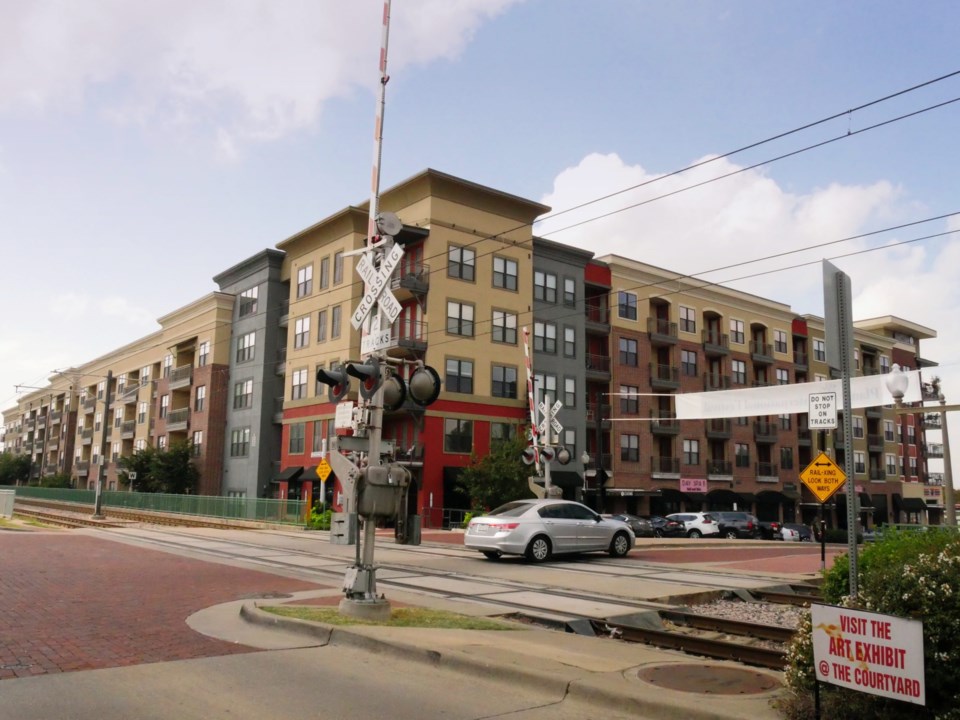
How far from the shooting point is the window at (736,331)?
58.8 m

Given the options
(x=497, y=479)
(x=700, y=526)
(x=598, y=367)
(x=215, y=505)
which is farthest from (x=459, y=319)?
(x=215, y=505)

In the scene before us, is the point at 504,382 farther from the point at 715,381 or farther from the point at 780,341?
the point at 780,341

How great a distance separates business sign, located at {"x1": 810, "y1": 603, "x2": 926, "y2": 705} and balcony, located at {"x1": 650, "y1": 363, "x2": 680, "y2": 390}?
48500mm

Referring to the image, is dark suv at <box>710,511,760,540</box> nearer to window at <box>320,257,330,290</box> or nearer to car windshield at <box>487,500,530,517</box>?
car windshield at <box>487,500,530,517</box>

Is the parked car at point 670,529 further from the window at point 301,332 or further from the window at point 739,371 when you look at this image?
the window at point 301,332

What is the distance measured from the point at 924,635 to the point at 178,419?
6078 centimetres

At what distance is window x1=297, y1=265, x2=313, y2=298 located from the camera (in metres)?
48.0

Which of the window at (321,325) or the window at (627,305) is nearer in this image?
the window at (321,325)

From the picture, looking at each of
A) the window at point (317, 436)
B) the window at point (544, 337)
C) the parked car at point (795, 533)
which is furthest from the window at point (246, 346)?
the parked car at point (795, 533)

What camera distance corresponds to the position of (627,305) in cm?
5197

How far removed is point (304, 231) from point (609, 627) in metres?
40.7

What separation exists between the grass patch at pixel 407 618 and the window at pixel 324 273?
36.8 m

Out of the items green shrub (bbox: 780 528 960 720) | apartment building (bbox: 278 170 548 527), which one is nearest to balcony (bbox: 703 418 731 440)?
apartment building (bbox: 278 170 548 527)

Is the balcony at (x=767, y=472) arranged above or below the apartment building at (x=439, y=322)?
below
